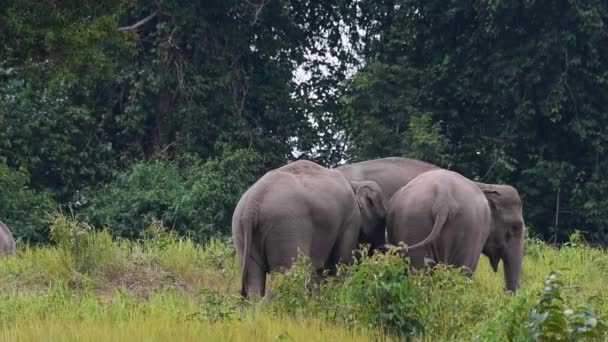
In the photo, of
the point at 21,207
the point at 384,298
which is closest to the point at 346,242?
the point at 384,298

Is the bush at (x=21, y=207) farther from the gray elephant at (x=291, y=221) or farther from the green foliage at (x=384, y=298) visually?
the green foliage at (x=384, y=298)

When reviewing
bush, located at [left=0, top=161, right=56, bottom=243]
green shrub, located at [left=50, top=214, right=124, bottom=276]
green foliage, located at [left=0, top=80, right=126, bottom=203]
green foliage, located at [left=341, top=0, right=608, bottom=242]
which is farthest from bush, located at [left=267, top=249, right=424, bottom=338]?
green foliage, located at [left=0, top=80, right=126, bottom=203]

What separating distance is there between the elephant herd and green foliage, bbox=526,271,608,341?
10.8ft

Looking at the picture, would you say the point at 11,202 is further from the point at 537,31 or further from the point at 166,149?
the point at 537,31

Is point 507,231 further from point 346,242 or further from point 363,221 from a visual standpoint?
point 346,242

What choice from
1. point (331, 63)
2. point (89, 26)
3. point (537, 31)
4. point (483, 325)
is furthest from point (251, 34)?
point (483, 325)

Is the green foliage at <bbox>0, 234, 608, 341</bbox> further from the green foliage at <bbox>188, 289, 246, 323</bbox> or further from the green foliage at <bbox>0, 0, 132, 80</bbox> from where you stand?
the green foliage at <bbox>0, 0, 132, 80</bbox>

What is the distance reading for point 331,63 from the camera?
24156 millimetres

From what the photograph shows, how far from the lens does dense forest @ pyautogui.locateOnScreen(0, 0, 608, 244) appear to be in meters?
19.7

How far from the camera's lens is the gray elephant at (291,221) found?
33.1 feet

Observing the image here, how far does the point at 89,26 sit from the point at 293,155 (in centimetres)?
1077

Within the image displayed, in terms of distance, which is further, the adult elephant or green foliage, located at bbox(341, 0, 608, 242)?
green foliage, located at bbox(341, 0, 608, 242)

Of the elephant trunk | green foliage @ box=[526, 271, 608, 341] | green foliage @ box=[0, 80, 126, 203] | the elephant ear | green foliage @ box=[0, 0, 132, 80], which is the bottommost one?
the elephant trunk

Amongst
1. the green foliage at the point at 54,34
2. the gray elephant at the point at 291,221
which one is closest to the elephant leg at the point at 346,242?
the gray elephant at the point at 291,221
